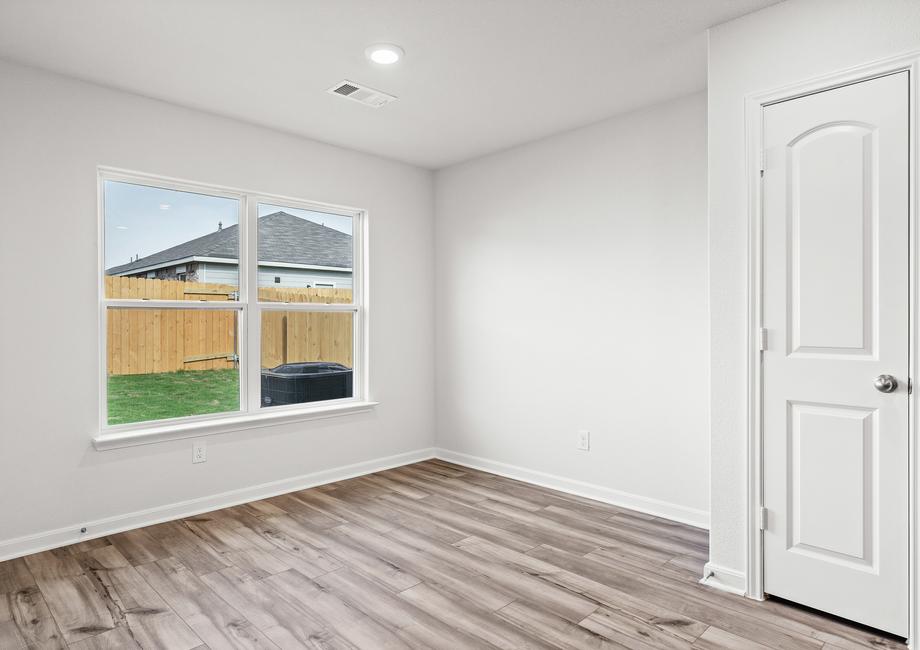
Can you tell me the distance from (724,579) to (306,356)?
3084mm

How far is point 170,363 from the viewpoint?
3506 mm

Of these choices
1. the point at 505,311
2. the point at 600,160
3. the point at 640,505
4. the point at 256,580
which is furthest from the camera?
the point at 505,311

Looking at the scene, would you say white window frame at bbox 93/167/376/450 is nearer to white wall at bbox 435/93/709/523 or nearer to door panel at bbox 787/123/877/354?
white wall at bbox 435/93/709/523

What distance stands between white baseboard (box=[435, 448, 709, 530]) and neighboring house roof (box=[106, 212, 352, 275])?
76.2 inches

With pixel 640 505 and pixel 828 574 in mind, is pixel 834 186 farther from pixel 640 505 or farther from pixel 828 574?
pixel 640 505

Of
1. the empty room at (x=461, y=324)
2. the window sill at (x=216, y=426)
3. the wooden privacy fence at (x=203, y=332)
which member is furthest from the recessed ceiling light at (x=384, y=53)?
the window sill at (x=216, y=426)

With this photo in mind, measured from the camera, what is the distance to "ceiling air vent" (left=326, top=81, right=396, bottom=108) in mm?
3160

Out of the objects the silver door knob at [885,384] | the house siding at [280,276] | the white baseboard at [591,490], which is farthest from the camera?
the house siding at [280,276]

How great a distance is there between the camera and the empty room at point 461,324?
2.15 meters

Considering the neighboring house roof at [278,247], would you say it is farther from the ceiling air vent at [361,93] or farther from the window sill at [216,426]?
the ceiling air vent at [361,93]

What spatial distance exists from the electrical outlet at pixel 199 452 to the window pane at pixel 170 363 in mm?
222

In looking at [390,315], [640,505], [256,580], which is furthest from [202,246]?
[640,505]

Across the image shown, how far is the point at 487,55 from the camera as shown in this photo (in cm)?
281

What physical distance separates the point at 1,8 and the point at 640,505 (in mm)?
4175
